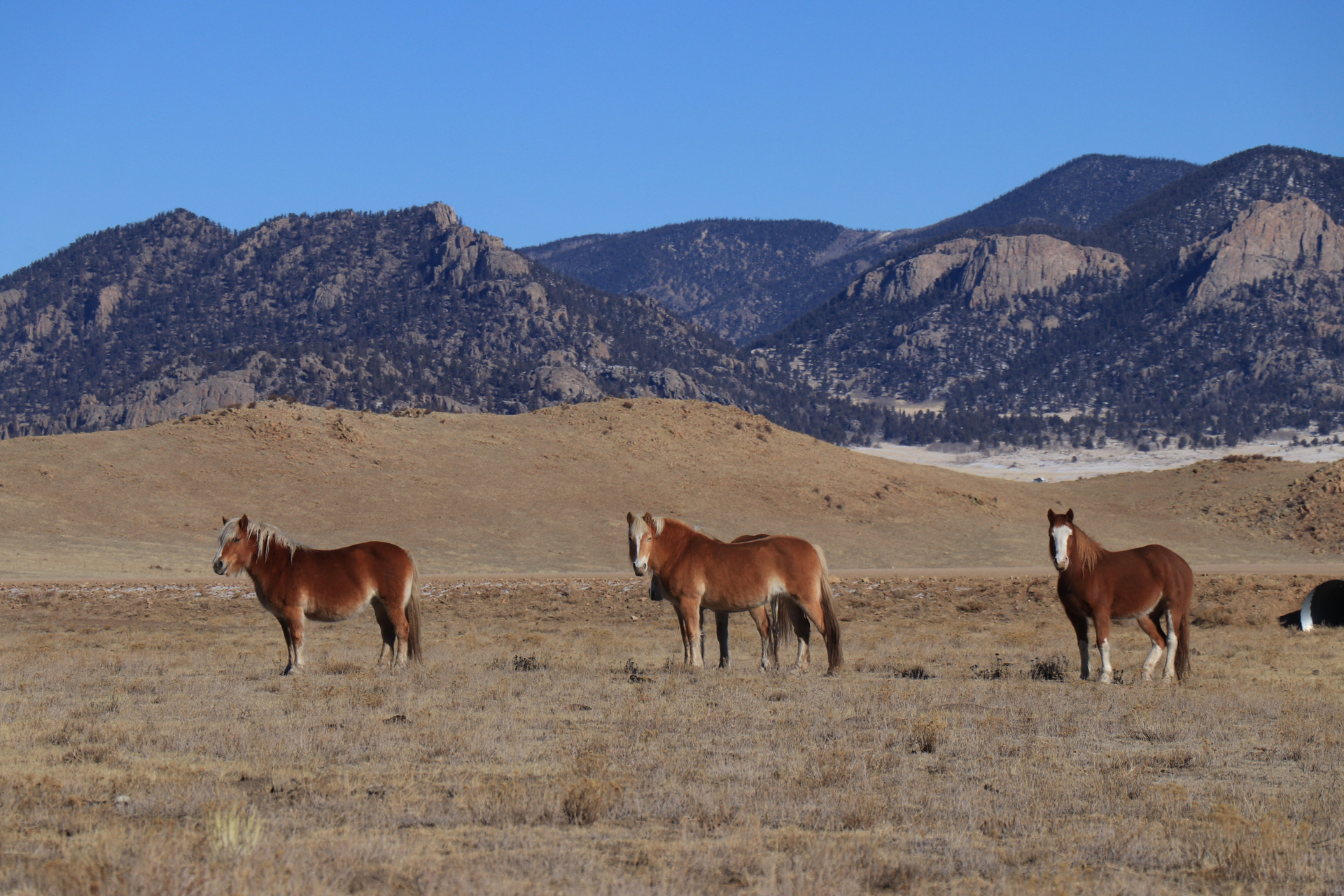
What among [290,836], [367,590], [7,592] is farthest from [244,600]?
[290,836]

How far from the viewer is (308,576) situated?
1609cm

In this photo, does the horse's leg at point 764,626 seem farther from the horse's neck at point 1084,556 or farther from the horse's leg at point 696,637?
the horse's neck at point 1084,556

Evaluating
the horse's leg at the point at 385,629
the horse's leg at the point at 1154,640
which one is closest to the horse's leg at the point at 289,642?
the horse's leg at the point at 385,629

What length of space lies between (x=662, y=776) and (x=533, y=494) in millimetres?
49962

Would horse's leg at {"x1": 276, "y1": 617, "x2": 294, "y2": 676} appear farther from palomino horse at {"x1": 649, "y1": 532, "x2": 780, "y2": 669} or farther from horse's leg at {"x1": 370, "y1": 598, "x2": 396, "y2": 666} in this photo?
→ palomino horse at {"x1": 649, "y1": 532, "x2": 780, "y2": 669}

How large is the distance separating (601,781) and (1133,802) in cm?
395

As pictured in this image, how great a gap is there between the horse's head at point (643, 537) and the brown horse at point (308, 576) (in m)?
3.33

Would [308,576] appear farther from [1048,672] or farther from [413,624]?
[1048,672]

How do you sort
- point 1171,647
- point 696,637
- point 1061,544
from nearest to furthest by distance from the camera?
point 1061,544 → point 1171,647 → point 696,637

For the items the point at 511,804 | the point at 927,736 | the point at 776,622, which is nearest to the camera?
the point at 511,804

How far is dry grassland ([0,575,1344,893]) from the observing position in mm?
7039

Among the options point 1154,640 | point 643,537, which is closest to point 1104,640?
point 1154,640

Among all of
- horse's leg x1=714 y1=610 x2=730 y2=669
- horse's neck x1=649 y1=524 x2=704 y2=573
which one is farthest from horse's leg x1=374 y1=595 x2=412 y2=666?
horse's leg x1=714 y1=610 x2=730 y2=669

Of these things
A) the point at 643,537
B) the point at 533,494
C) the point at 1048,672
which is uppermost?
the point at 533,494
